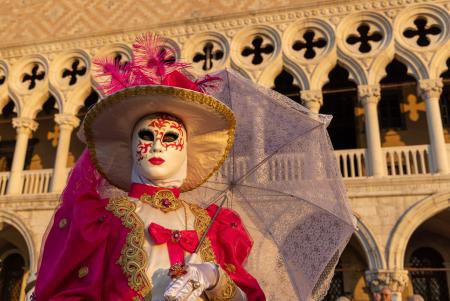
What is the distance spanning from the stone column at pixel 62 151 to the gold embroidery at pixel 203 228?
7.08m

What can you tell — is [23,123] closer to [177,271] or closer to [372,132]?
[372,132]

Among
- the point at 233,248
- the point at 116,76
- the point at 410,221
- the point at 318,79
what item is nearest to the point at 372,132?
the point at 318,79

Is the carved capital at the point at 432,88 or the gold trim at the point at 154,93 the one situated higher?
the carved capital at the point at 432,88

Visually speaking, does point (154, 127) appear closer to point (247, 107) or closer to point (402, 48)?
point (247, 107)

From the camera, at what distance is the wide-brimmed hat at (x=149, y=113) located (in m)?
2.20

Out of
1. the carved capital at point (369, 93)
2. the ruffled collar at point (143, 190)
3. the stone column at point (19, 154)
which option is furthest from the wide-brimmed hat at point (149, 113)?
the stone column at point (19, 154)

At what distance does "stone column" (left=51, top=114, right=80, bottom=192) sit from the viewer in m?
8.83

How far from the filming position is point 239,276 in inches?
88.1

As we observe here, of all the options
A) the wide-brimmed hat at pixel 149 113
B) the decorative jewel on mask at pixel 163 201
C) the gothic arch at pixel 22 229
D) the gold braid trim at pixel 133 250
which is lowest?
→ the gold braid trim at pixel 133 250

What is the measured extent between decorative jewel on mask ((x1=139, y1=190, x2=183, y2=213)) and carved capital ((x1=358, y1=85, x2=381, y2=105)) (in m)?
6.38

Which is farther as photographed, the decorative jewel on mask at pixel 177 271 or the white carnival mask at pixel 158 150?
the white carnival mask at pixel 158 150

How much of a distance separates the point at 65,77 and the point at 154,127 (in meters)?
8.09

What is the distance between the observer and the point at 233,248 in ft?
7.53

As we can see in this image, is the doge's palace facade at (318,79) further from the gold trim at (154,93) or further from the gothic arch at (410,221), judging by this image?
the gold trim at (154,93)
